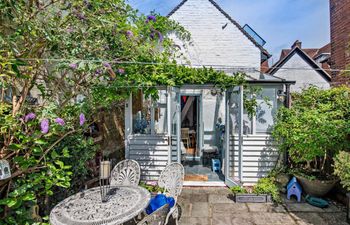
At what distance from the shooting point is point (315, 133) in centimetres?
406

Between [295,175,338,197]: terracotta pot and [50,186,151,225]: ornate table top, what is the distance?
3577mm

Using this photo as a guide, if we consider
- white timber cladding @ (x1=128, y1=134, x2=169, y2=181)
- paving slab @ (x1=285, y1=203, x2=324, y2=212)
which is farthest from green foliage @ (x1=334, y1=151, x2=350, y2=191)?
white timber cladding @ (x1=128, y1=134, x2=169, y2=181)

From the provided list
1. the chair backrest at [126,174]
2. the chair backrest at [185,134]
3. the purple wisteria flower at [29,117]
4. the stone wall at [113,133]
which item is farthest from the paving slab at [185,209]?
the chair backrest at [185,134]

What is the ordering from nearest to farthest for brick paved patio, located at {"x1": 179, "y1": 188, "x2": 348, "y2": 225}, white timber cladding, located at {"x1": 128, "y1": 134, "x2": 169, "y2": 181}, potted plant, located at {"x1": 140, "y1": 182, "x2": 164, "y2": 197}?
brick paved patio, located at {"x1": 179, "y1": 188, "x2": 348, "y2": 225}
potted plant, located at {"x1": 140, "y1": 182, "x2": 164, "y2": 197}
white timber cladding, located at {"x1": 128, "y1": 134, "x2": 169, "y2": 181}

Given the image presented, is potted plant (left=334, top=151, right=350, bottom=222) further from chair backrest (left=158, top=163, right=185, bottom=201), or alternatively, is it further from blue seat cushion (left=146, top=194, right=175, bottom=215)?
blue seat cushion (left=146, top=194, right=175, bottom=215)

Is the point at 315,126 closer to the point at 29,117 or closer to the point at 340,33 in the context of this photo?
the point at 340,33

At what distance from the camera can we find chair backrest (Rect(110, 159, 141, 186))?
3.73 meters

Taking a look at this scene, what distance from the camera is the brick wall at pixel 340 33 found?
5574 mm

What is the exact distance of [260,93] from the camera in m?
5.08

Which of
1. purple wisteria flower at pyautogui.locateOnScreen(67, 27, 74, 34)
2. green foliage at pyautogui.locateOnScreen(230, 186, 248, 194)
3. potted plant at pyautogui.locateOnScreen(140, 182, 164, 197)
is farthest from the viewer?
potted plant at pyautogui.locateOnScreen(140, 182, 164, 197)

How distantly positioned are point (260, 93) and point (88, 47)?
401cm

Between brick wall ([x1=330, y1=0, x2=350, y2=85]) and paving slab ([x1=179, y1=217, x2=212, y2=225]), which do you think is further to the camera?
brick wall ([x1=330, y1=0, x2=350, y2=85])

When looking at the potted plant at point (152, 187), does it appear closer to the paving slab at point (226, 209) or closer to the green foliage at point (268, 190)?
the paving slab at point (226, 209)

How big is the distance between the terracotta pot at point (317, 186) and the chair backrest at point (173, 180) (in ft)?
9.45
